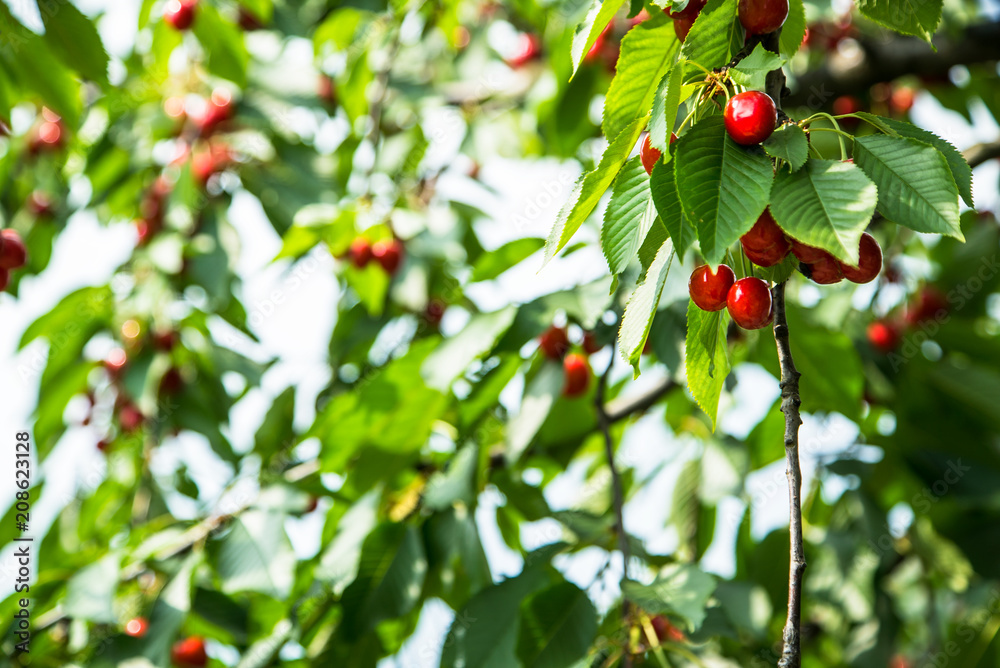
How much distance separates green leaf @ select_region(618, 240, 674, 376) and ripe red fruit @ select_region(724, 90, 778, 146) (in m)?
0.12

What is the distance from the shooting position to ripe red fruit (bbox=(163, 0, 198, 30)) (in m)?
2.57

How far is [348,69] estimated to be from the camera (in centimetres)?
258

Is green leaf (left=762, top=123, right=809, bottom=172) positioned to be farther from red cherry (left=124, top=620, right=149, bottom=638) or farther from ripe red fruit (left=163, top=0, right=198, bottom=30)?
ripe red fruit (left=163, top=0, right=198, bottom=30)

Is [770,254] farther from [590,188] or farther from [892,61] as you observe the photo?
[892,61]

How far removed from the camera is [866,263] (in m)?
0.79

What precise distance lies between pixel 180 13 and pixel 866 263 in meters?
2.43

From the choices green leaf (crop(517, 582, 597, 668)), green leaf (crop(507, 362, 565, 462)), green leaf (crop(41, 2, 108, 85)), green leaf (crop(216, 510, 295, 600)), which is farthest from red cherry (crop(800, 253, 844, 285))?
green leaf (crop(41, 2, 108, 85))

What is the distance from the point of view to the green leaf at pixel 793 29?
37.8 inches

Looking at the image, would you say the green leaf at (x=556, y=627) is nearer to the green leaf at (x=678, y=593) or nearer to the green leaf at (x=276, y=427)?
the green leaf at (x=678, y=593)

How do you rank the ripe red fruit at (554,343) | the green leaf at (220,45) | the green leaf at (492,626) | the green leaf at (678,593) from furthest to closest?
the green leaf at (220,45) < the ripe red fruit at (554,343) < the green leaf at (492,626) < the green leaf at (678,593)

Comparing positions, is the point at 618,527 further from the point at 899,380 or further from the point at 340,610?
the point at 899,380

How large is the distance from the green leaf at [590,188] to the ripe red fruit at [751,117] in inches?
3.7

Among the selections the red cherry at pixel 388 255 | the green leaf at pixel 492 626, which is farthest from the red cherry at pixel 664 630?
the red cherry at pixel 388 255

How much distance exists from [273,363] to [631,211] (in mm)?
1961
